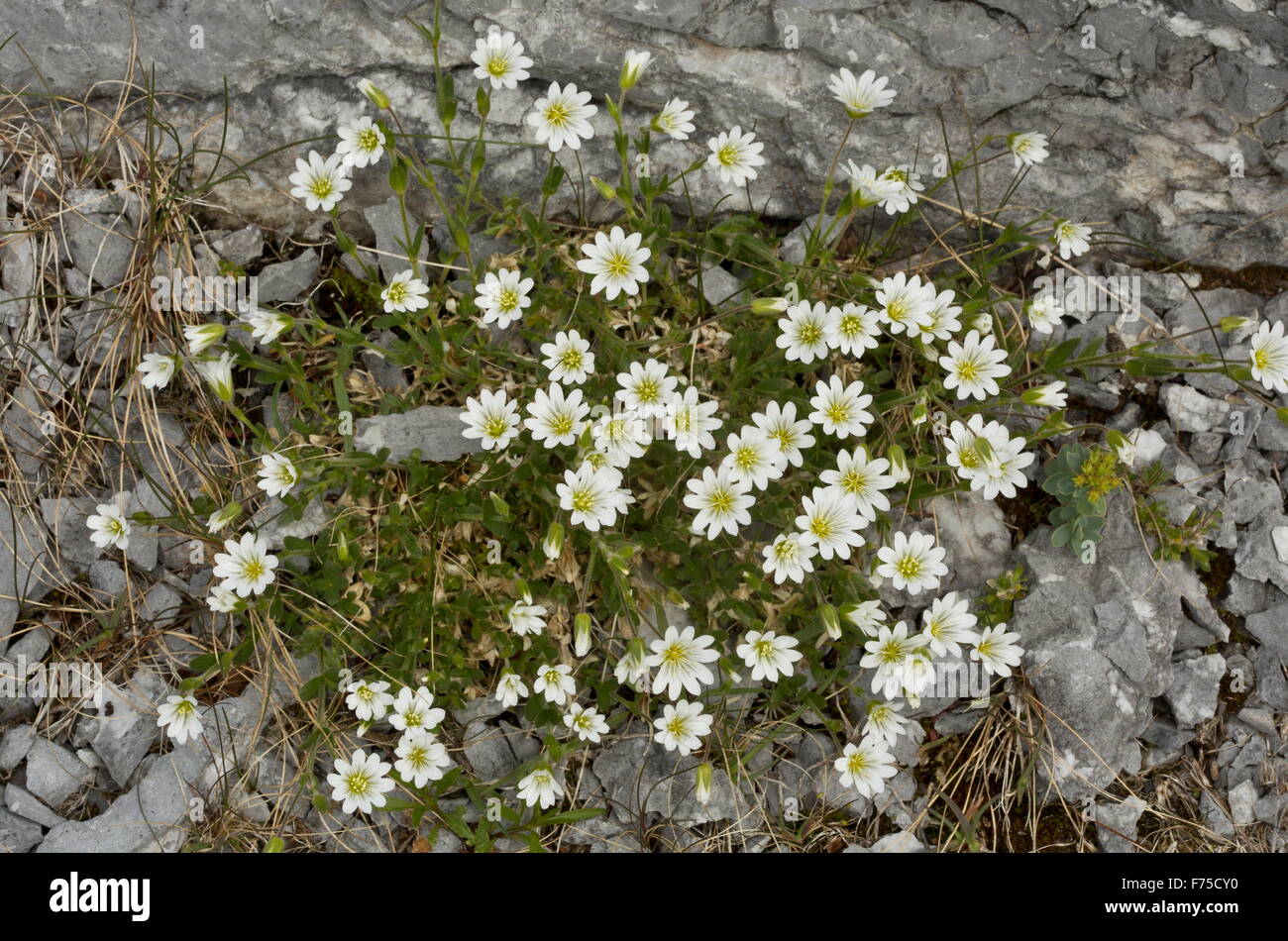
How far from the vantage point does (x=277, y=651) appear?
4.11m

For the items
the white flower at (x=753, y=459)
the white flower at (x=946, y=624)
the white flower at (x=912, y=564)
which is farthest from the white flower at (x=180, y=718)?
the white flower at (x=946, y=624)

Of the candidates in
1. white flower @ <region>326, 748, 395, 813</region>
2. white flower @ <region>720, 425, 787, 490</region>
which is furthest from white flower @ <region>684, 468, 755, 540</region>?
white flower @ <region>326, 748, 395, 813</region>

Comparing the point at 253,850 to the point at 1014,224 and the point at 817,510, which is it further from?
the point at 1014,224

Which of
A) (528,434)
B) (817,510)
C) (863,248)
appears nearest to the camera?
(817,510)

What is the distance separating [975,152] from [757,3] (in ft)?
3.59

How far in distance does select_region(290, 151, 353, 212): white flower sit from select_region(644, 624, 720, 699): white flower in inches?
82.2

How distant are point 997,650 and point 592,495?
1636mm

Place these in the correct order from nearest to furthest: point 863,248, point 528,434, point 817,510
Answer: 1. point 817,510
2. point 528,434
3. point 863,248

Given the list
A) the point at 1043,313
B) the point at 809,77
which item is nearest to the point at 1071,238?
the point at 1043,313

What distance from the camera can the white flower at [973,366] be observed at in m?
3.76

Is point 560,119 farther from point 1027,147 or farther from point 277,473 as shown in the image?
point 1027,147

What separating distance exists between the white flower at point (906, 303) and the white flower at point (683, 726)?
1594 millimetres

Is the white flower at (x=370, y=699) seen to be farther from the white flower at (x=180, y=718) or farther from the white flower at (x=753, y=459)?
the white flower at (x=753, y=459)

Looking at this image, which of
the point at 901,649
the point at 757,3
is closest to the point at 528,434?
the point at 901,649
